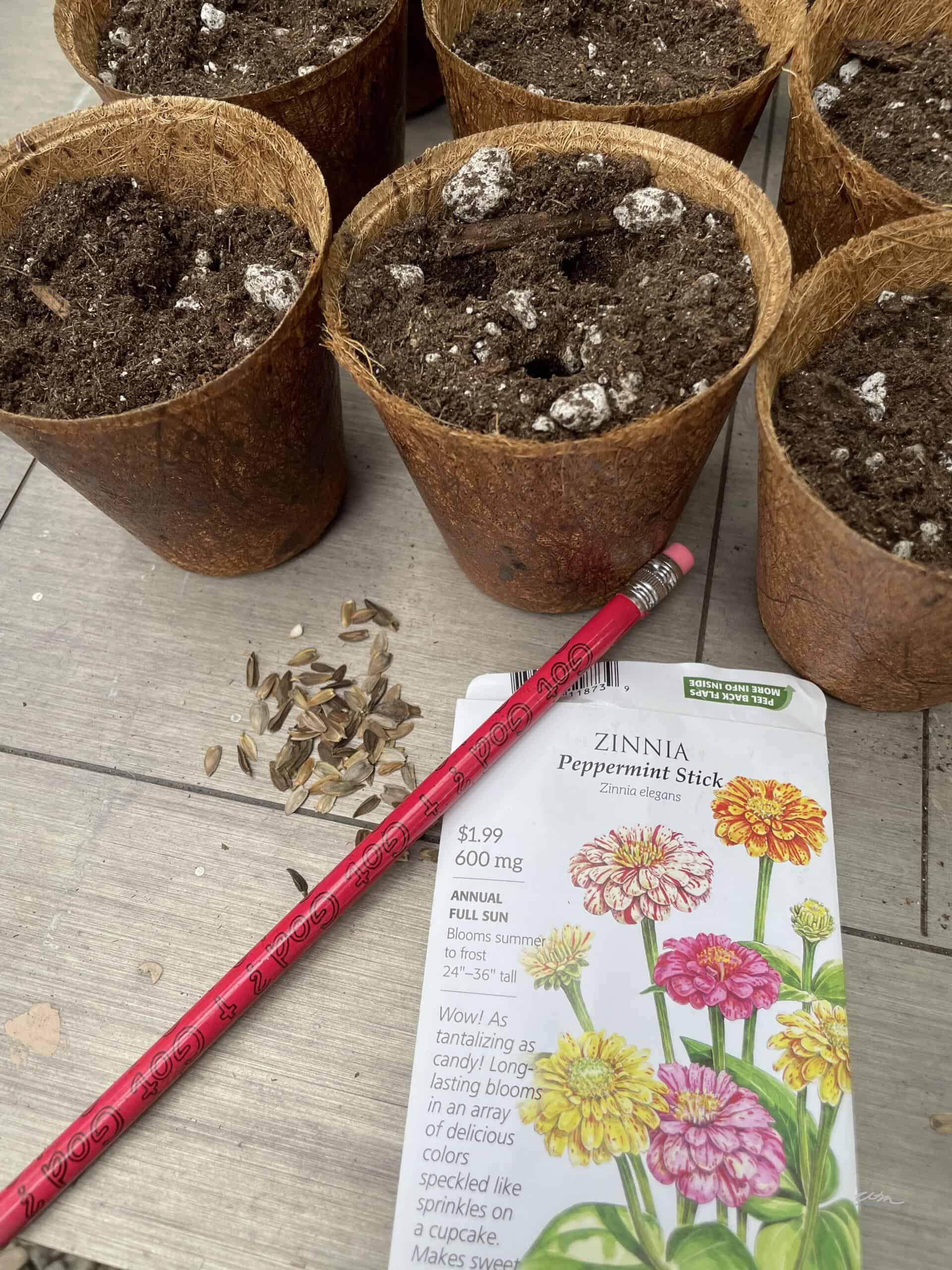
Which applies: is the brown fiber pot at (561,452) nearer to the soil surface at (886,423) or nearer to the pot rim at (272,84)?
the soil surface at (886,423)

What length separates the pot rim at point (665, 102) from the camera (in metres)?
0.87

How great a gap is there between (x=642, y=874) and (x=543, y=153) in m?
0.69

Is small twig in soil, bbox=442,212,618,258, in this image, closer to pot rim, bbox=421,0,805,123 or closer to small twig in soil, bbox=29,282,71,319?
pot rim, bbox=421,0,805,123

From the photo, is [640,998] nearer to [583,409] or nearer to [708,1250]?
[708,1250]

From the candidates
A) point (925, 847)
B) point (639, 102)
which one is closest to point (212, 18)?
point (639, 102)

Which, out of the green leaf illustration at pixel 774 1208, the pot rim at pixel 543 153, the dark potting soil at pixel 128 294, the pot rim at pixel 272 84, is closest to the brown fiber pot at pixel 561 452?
the pot rim at pixel 543 153

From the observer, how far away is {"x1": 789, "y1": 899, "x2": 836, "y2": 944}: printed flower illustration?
782 mm

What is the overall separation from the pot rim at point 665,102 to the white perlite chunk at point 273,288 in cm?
31

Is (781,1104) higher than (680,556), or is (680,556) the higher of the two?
(680,556)

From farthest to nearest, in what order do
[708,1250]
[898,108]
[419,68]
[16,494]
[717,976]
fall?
1. [419,68]
2. [16,494]
3. [898,108]
4. [717,976]
5. [708,1250]

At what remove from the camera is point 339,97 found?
3.24 feet

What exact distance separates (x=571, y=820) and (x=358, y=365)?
45 centimetres

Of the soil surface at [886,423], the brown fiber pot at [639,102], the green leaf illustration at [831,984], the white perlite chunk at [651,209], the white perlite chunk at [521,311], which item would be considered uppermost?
the brown fiber pot at [639,102]

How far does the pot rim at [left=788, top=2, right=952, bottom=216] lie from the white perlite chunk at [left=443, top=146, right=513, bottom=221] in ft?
1.05
